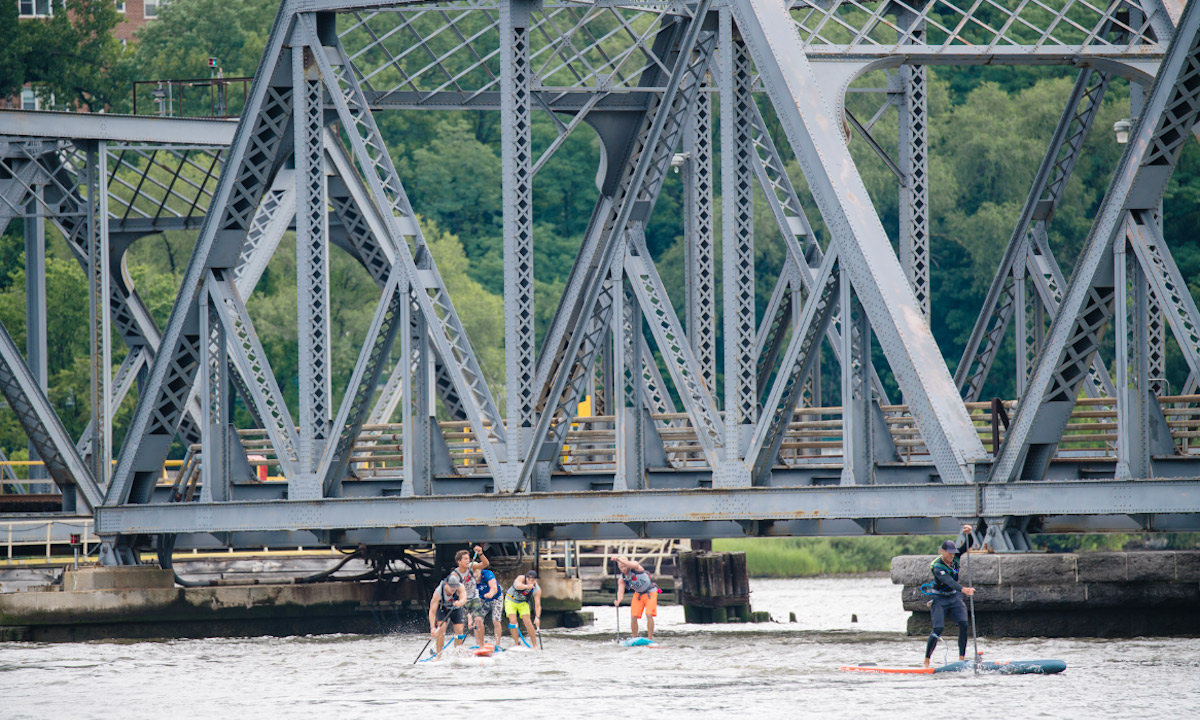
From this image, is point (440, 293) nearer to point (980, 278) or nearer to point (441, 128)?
point (980, 278)

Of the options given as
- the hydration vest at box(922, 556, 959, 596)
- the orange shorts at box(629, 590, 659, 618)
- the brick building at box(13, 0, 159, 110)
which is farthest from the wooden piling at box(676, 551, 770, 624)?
the brick building at box(13, 0, 159, 110)

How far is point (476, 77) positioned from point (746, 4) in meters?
47.5

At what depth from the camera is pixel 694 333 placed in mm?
31047

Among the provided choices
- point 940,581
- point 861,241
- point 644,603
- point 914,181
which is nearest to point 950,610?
point 940,581

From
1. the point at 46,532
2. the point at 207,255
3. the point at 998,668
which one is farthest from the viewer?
the point at 46,532

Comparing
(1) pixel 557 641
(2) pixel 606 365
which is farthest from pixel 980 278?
(1) pixel 557 641

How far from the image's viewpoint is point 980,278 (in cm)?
6862

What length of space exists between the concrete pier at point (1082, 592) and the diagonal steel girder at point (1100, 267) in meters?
1.16

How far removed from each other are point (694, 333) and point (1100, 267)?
791 centimetres

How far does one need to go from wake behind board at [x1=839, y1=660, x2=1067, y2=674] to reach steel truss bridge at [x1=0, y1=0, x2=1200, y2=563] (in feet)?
7.52

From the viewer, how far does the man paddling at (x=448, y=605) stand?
27.2 metres

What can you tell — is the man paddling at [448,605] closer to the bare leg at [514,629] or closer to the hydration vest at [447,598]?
the hydration vest at [447,598]

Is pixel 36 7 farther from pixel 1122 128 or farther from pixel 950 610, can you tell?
pixel 950 610

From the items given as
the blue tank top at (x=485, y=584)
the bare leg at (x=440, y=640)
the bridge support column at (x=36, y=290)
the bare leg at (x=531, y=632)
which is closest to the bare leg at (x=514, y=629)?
the bare leg at (x=531, y=632)
